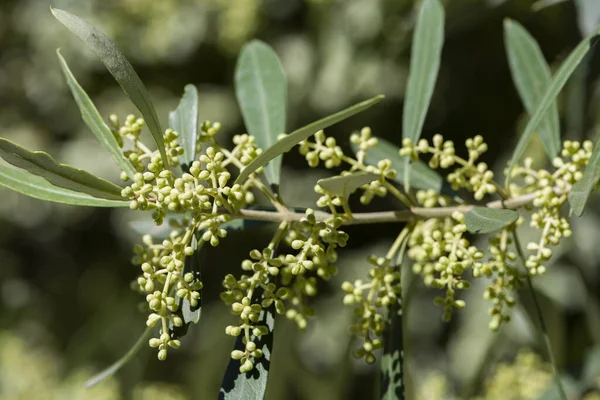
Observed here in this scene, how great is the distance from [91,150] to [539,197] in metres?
2.49

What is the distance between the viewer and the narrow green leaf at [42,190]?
2.61 feet

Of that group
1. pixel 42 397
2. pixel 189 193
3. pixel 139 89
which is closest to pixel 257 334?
pixel 189 193

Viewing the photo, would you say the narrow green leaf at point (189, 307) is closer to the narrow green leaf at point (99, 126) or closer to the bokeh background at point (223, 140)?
the narrow green leaf at point (99, 126)

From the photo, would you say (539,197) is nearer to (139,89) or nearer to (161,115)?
(139,89)

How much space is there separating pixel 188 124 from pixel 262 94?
0.22 metres

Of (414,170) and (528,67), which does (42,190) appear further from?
(528,67)

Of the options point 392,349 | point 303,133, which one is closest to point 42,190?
point 303,133

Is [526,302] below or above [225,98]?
below

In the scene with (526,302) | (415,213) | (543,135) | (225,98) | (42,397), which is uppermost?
(225,98)

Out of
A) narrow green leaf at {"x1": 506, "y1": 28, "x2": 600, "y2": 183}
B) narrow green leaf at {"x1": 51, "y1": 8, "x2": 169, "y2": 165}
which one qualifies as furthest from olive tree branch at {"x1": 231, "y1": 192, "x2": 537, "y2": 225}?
narrow green leaf at {"x1": 51, "y1": 8, "x2": 169, "y2": 165}

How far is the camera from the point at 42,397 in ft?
7.32

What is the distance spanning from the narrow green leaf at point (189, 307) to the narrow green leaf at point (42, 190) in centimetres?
11

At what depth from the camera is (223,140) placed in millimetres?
3029

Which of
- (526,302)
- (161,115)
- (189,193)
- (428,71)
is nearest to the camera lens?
(189,193)
